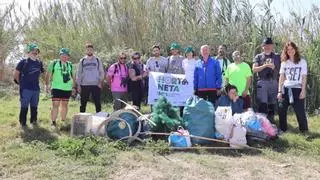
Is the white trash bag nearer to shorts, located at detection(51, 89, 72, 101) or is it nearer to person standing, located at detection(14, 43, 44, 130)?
shorts, located at detection(51, 89, 72, 101)

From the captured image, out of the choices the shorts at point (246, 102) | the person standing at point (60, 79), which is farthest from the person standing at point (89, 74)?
the shorts at point (246, 102)

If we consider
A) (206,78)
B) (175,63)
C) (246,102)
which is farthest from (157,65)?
(246,102)

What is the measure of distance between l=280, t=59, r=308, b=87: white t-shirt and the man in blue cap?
1.69 ft

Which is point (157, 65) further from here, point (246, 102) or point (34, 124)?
point (34, 124)

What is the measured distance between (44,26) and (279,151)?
1254cm

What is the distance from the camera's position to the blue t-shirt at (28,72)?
9703mm

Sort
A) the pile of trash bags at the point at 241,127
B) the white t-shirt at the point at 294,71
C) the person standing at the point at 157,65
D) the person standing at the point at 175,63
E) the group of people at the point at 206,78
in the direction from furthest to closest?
the person standing at the point at 157,65
the person standing at the point at 175,63
the group of people at the point at 206,78
the white t-shirt at the point at 294,71
the pile of trash bags at the point at 241,127

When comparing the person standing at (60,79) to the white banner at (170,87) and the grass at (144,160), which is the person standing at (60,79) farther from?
the white banner at (170,87)

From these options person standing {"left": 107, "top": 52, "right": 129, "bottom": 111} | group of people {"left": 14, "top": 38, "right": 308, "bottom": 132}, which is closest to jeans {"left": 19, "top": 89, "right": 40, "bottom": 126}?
group of people {"left": 14, "top": 38, "right": 308, "bottom": 132}

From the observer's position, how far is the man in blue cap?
9.93 metres

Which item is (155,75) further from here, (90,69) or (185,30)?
(185,30)

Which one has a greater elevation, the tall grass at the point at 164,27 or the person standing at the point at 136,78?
the tall grass at the point at 164,27

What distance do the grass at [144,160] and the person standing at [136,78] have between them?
2.22m

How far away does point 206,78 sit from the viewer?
979cm
